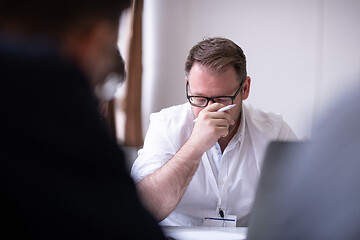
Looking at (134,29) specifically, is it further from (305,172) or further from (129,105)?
(305,172)

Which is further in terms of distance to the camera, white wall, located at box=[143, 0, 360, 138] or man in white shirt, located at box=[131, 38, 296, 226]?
white wall, located at box=[143, 0, 360, 138]

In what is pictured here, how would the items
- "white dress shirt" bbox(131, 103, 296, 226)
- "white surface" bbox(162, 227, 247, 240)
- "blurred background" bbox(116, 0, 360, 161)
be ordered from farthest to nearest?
"blurred background" bbox(116, 0, 360, 161), "white dress shirt" bbox(131, 103, 296, 226), "white surface" bbox(162, 227, 247, 240)

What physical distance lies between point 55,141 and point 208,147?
4.14 feet

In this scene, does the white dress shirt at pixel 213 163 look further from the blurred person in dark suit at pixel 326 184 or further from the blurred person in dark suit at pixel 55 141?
the blurred person in dark suit at pixel 55 141

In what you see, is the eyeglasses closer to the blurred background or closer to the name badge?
the name badge

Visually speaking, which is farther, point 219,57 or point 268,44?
point 268,44

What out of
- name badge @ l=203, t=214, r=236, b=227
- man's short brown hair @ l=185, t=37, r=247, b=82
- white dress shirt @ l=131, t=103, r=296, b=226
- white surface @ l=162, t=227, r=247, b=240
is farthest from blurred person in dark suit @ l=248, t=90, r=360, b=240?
man's short brown hair @ l=185, t=37, r=247, b=82

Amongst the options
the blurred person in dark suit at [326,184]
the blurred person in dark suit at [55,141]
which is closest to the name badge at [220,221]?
the blurred person in dark suit at [326,184]

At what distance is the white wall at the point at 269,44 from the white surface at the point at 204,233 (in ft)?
6.96

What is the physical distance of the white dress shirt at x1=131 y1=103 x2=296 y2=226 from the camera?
1.74 m

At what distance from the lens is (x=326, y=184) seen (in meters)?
0.50

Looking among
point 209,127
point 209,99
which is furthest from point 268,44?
point 209,127

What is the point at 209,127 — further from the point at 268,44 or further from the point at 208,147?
the point at 268,44

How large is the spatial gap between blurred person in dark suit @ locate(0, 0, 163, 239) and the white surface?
0.71 m
